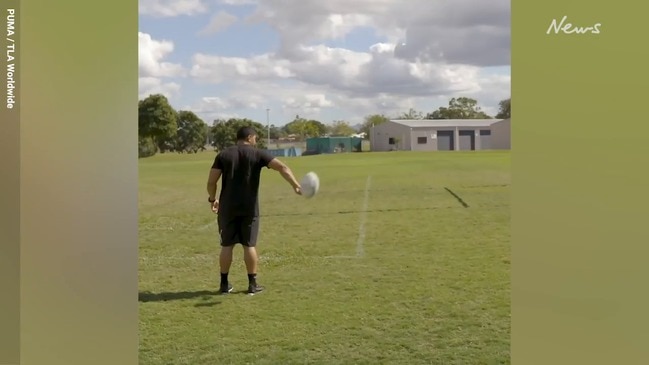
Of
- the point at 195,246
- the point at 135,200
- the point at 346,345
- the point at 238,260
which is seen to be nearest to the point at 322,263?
the point at 238,260

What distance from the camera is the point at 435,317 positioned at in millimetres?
5324

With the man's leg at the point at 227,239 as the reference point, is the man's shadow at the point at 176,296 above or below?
below

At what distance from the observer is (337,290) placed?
632cm

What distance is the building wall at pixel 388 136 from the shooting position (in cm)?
4516

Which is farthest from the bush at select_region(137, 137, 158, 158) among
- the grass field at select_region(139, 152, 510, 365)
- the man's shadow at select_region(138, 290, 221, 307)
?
the man's shadow at select_region(138, 290, 221, 307)

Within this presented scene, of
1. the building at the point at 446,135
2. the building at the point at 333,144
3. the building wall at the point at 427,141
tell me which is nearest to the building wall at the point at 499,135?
the building at the point at 446,135

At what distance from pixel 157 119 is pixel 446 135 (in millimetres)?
22213

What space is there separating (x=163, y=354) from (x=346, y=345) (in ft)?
4.59

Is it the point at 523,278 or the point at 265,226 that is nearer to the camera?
the point at 523,278

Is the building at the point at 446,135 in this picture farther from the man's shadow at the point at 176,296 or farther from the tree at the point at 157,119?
the man's shadow at the point at 176,296

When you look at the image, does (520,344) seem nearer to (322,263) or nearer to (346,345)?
(346,345)

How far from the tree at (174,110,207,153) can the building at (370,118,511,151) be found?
19.1 m

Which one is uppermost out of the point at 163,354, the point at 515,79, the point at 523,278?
the point at 515,79

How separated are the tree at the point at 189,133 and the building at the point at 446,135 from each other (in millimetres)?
19109
